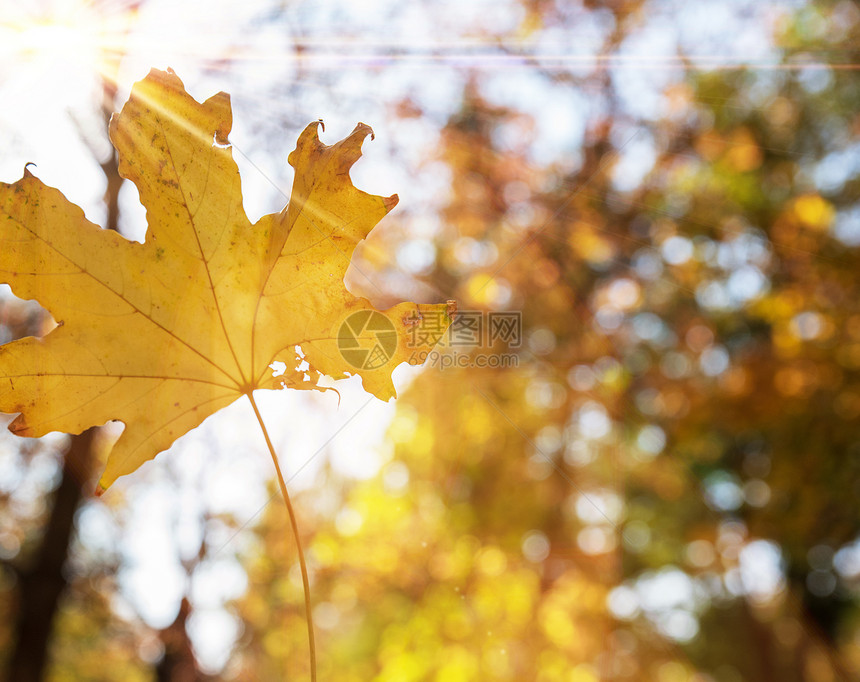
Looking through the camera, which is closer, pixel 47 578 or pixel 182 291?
pixel 182 291

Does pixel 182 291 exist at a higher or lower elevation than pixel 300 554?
higher

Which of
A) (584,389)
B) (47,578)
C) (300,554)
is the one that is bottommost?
(300,554)

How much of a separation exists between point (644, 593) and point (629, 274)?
7395mm

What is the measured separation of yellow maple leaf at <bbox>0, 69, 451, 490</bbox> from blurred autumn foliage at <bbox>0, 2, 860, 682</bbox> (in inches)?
107

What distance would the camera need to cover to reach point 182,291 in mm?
768

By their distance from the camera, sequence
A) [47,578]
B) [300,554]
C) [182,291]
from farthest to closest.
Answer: [47,578] < [182,291] < [300,554]

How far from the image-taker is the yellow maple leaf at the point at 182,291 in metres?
0.69

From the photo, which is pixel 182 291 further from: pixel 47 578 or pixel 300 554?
pixel 47 578

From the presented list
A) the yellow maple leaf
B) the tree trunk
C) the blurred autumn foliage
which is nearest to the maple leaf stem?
the yellow maple leaf

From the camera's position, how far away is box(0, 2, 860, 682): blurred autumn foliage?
4598 millimetres

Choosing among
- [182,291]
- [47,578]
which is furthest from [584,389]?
[182,291]

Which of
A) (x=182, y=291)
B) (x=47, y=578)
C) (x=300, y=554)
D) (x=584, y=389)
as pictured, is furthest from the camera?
(x=584, y=389)

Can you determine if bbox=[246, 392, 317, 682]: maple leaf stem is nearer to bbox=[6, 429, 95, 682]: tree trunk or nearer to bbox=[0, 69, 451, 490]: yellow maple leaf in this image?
bbox=[0, 69, 451, 490]: yellow maple leaf

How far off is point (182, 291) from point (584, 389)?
514 centimetres
